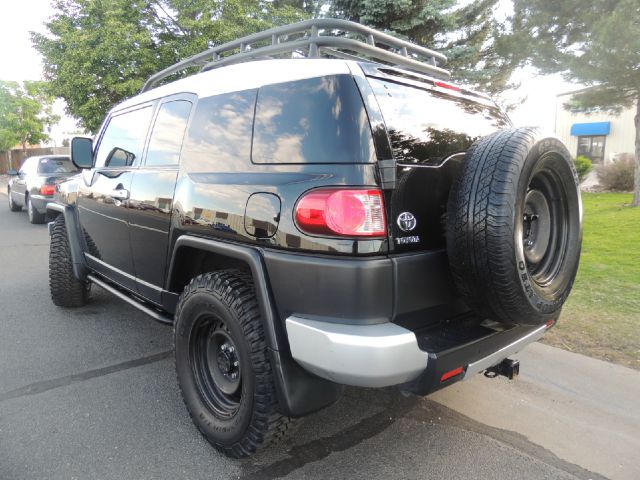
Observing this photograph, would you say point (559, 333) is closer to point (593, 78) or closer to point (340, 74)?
point (340, 74)

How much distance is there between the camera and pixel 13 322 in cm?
471

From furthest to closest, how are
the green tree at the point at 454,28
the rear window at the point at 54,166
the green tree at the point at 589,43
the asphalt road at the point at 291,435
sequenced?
the rear window at the point at 54,166 < the green tree at the point at 454,28 < the green tree at the point at 589,43 < the asphalt road at the point at 291,435

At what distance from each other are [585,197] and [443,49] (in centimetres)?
675

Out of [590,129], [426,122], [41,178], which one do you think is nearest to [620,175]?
[590,129]

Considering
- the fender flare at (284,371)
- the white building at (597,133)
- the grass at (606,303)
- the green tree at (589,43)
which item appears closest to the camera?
the fender flare at (284,371)

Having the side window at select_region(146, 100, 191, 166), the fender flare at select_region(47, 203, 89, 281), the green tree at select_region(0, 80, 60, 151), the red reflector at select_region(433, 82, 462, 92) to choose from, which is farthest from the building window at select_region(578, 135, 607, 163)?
the green tree at select_region(0, 80, 60, 151)

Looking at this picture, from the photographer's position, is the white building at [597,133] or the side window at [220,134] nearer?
the side window at [220,134]

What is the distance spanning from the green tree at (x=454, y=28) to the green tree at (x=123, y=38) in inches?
94.2

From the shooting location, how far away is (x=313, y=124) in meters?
2.17

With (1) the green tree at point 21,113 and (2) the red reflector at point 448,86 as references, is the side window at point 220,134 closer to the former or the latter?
(2) the red reflector at point 448,86

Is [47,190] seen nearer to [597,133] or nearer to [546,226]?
[546,226]

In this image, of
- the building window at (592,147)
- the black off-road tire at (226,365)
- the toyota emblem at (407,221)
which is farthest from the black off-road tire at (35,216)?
the building window at (592,147)

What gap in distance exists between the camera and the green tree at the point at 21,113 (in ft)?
107

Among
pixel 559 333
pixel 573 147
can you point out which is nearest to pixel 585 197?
pixel 559 333
